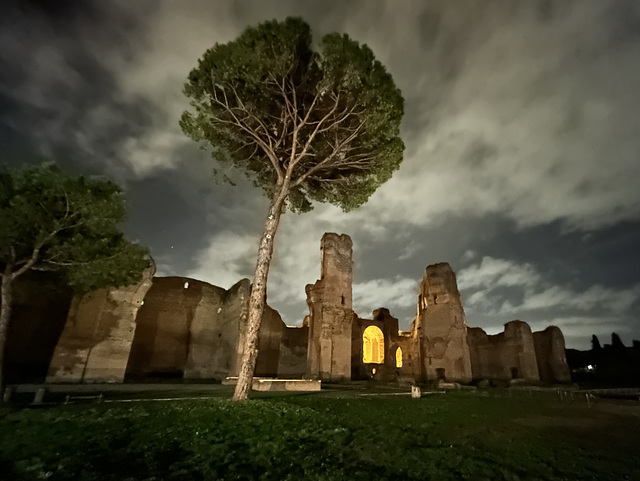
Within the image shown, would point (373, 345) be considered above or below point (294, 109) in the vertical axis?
below

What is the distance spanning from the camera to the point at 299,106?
12.3 m

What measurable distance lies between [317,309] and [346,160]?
39.4 feet

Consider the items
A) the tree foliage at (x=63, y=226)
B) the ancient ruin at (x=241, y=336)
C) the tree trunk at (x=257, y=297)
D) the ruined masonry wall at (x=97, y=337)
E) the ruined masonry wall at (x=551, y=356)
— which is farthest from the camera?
the ruined masonry wall at (x=551, y=356)

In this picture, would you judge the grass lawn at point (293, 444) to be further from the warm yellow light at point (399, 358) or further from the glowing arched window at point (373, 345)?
the warm yellow light at point (399, 358)

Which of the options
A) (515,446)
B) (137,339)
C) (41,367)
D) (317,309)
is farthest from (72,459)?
(137,339)

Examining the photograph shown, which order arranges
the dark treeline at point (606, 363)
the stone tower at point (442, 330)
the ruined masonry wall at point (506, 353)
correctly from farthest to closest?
the dark treeline at point (606, 363)
the ruined masonry wall at point (506, 353)
the stone tower at point (442, 330)

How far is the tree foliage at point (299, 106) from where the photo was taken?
11055mm

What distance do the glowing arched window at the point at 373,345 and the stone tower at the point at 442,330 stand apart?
8459 mm

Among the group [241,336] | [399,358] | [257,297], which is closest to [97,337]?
[241,336]

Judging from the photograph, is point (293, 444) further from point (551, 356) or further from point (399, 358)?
point (551, 356)

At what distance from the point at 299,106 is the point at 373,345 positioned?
2886cm

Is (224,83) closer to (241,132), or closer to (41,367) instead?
(241,132)

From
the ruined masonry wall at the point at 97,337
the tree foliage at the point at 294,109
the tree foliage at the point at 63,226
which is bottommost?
the ruined masonry wall at the point at 97,337

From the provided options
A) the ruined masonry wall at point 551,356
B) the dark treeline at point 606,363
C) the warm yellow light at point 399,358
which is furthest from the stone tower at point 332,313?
the dark treeline at point 606,363
